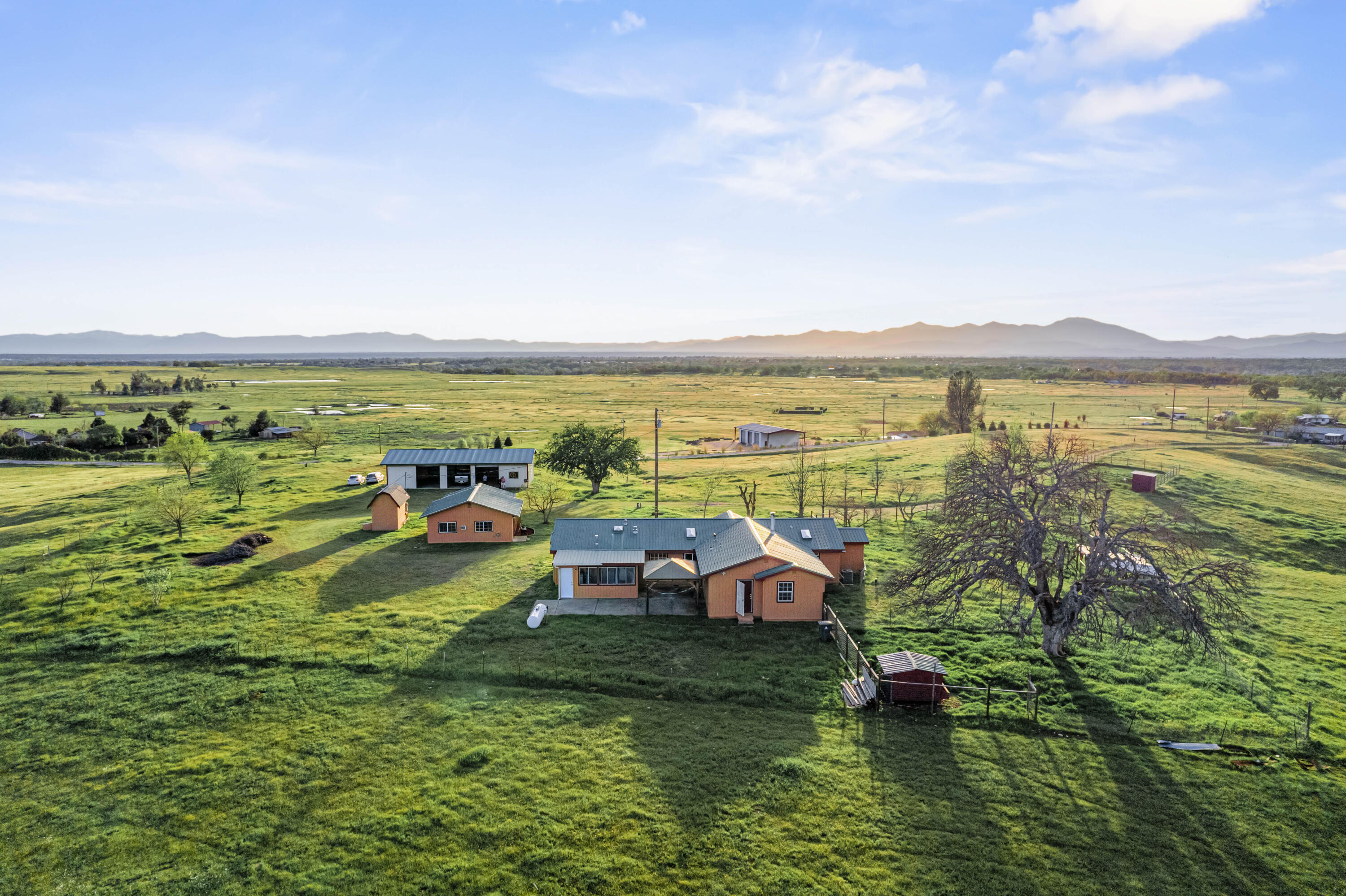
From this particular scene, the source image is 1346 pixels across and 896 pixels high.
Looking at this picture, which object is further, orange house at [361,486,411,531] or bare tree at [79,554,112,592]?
orange house at [361,486,411,531]

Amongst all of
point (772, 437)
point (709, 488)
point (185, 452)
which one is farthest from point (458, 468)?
point (772, 437)

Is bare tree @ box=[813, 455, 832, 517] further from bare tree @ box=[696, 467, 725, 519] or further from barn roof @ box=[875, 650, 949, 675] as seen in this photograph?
barn roof @ box=[875, 650, 949, 675]

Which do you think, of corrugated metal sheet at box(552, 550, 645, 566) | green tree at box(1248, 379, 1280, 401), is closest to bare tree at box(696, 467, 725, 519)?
corrugated metal sheet at box(552, 550, 645, 566)

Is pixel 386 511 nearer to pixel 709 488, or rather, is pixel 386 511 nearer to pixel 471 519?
pixel 471 519

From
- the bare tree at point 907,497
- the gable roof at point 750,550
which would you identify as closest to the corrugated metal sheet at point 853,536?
the gable roof at point 750,550

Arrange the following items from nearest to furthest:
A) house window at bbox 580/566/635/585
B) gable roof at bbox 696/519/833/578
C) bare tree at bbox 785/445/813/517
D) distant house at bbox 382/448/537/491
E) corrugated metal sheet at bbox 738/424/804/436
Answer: gable roof at bbox 696/519/833/578 → house window at bbox 580/566/635/585 → bare tree at bbox 785/445/813/517 → distant house at bbox 382/448/537/491 → corrugated metal sheet at bbox 738/424/804/436

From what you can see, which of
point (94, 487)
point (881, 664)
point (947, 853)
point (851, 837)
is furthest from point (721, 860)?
point (94, 487)
